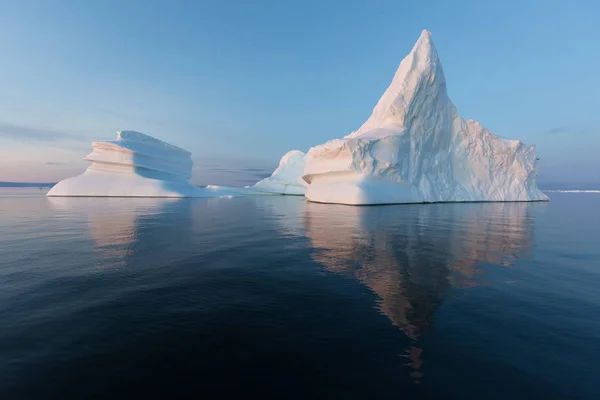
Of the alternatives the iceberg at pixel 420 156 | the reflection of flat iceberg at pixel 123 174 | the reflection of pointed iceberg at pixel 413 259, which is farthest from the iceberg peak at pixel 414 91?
the reflection of flat iceberg at pixel 123 174

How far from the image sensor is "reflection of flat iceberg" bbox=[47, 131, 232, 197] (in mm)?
34969

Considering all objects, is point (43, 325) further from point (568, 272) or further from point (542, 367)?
point (568, 272)

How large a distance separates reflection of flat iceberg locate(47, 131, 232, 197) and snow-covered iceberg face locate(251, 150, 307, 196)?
16415 millimetres

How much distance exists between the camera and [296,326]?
294 cm

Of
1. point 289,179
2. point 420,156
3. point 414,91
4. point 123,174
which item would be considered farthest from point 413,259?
point 289,179

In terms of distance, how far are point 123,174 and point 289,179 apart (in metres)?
25.7

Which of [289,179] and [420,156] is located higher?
[420,156]

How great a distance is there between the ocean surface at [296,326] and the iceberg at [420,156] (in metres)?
17.8

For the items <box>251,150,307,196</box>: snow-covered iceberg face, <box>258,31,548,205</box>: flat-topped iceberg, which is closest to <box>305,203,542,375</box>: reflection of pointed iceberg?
<box>258,31,548,205</box>: flat-topped iceberg

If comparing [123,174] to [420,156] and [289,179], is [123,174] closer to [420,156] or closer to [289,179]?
[289,179]

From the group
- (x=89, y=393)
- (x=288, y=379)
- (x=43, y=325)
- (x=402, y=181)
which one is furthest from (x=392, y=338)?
(x=402, y=181)

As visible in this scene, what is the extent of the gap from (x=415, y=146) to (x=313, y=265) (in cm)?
2486

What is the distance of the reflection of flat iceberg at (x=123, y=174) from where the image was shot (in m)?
35.0

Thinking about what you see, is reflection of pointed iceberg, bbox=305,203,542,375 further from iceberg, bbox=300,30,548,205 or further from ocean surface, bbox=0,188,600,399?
iceberg, bbox=300,30,548,205
